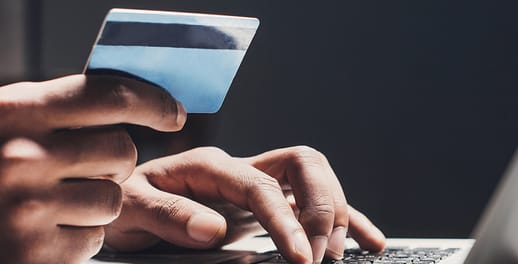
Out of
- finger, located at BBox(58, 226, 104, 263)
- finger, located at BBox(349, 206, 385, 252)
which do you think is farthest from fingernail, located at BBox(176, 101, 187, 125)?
finger, located at BBox(349, 206, 385, 252)

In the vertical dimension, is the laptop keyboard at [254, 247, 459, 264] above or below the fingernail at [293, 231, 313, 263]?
below

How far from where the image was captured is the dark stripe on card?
49cm

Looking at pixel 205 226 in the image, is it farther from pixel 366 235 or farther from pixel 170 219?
pixel 366 235

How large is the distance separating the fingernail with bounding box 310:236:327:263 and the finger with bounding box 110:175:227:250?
3.5 inches

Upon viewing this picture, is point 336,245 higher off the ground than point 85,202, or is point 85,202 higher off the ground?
point 85,202

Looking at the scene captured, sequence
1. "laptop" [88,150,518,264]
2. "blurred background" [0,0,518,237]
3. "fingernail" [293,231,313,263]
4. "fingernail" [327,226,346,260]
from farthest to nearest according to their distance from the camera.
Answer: "blurred background" [0,0,518,237] < "fingernail" [327,226,346,260] < "fingernail" [293,231,313,263] < "laptop" [88,150,518,264]

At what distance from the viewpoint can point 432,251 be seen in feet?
2.78

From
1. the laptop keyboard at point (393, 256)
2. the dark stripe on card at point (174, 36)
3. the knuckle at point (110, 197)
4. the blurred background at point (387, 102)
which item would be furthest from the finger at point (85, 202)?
the blurred background at point (387, 102)

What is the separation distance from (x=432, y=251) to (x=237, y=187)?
0.74 ft

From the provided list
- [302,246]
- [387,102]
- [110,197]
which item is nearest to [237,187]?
[302,246]

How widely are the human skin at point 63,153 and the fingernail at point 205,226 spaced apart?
0.56ft

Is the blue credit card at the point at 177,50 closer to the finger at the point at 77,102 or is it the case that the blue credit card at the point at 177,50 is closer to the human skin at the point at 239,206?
the finger at the point at 77,102

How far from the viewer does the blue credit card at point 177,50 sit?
1.63 ft

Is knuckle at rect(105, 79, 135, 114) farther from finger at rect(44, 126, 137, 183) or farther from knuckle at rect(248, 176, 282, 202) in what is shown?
knuckle at rect(248, 176, 282, 202)
